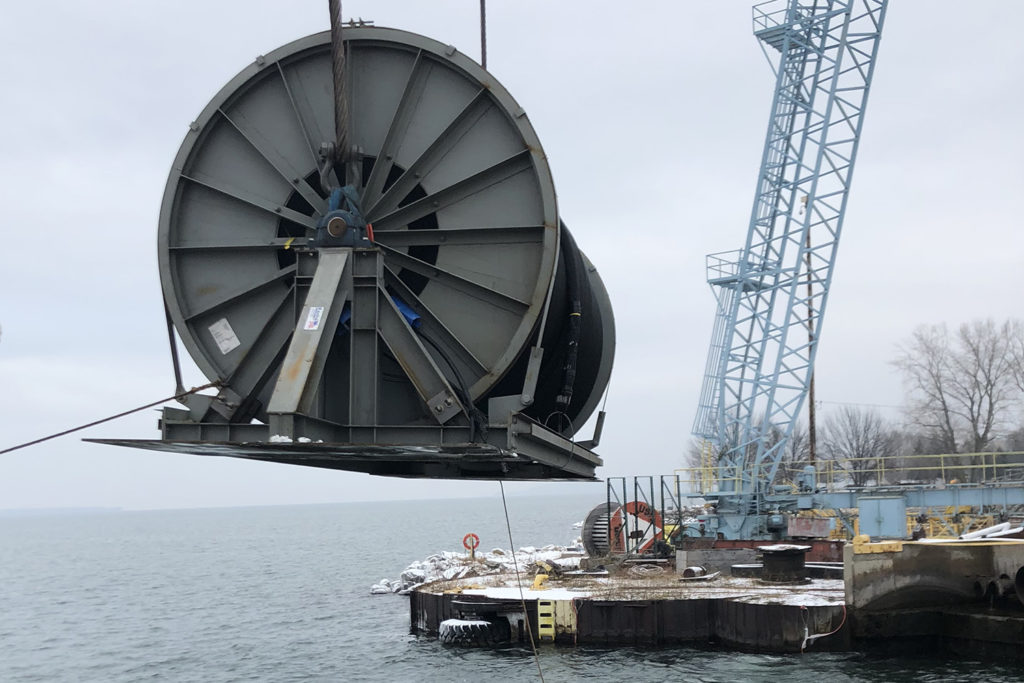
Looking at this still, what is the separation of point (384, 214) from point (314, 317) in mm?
1603

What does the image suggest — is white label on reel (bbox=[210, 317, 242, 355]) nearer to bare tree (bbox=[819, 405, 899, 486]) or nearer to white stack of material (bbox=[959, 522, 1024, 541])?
white stack of material (bbox=[959, 522, 1024, 541])

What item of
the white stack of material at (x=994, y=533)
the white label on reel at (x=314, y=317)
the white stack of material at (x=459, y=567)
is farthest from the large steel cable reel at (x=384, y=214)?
the white stack of material at (x=459, y=567)

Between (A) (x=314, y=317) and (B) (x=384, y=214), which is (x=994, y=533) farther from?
(A) (x=314, y=317)

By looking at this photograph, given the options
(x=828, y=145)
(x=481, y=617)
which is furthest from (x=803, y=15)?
(x=481, y=617)

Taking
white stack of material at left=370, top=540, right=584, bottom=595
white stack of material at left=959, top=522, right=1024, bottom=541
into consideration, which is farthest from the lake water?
white stack of material at left=959, top=522, right=1024, bottom=541

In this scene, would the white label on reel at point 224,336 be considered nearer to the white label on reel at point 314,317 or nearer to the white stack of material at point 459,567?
the white label on reel at point 314,317

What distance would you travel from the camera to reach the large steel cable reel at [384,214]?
1011cm

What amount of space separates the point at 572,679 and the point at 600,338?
1703 cm

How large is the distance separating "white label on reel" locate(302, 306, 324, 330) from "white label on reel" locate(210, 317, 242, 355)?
67.2 inches

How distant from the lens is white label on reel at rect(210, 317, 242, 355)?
10352 mm

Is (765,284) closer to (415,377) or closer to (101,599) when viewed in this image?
(415,377)

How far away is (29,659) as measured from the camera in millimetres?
42844

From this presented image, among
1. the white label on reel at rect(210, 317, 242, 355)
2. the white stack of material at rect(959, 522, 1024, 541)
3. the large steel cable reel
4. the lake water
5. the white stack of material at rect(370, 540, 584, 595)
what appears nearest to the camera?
the large steel cable reel

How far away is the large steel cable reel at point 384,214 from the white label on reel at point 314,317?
1.05 meters
